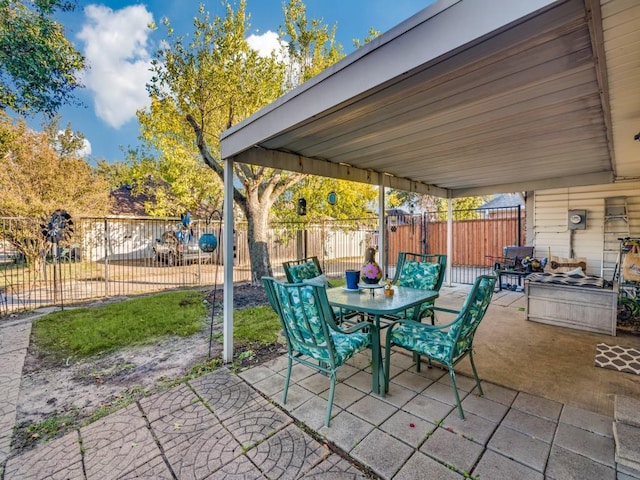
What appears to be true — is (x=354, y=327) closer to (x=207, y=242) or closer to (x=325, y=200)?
(x=207, y=242)

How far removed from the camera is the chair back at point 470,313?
83.0 inches

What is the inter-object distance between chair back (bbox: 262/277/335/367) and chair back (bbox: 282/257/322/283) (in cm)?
130

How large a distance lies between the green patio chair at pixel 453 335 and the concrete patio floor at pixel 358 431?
274mm

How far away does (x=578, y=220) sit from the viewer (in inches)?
249

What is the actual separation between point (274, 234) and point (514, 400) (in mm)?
9004

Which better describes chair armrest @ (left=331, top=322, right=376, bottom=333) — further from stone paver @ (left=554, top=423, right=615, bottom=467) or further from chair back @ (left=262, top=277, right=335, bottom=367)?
stone paver @ (left=554, top=423, right=615, bottom=467)

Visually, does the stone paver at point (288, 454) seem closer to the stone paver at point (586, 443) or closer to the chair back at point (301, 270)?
the stone paver at point (586, 443)

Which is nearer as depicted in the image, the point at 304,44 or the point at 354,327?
the point at 354,327

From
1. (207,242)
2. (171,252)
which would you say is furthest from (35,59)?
(171,252)

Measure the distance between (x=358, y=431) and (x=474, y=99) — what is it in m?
2.67

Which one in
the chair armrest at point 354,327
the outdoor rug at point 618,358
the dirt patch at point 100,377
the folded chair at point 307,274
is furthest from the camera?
the folded chair at point 307,274

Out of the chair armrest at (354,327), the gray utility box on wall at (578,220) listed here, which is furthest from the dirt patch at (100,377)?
the gray utility box on wall at (578,220)

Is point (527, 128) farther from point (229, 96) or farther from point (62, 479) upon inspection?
point (229, 96)

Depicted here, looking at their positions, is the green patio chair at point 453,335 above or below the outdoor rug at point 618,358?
above
